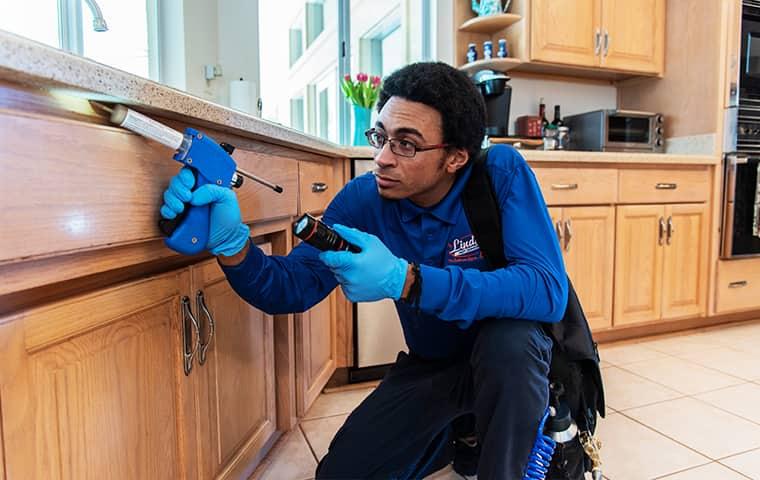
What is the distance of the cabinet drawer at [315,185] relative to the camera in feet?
4.59

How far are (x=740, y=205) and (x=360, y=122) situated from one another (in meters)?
1.99

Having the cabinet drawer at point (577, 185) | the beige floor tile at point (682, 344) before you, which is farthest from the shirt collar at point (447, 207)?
the beige floor tile at point (682, 344)

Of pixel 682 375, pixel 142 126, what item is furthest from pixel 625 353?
pixel 142 126

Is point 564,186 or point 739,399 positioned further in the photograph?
point 564,186

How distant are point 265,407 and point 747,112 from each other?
9.09 ft

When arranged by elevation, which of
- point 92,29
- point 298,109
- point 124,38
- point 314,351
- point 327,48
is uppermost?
point 327,48

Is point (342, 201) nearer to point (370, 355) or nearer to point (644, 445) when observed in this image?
point (370, 355)

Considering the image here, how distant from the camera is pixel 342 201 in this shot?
1.14m

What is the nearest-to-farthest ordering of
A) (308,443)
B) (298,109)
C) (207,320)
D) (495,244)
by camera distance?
1. (207,320)
2. (495,244)
3. (308,443)
4. (298,109)

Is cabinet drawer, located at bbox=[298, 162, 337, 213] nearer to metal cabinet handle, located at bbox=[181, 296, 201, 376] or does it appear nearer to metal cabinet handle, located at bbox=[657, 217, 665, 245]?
metal cabinet handle, located at bbox=[181, 296, 201, 376]

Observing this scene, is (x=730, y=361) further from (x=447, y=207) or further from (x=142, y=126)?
(x=142, y=126)

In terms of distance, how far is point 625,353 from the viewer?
7.54 ft

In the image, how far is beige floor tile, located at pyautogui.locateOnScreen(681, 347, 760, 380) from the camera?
2.04 metres

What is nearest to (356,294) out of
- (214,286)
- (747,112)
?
(214,286)
